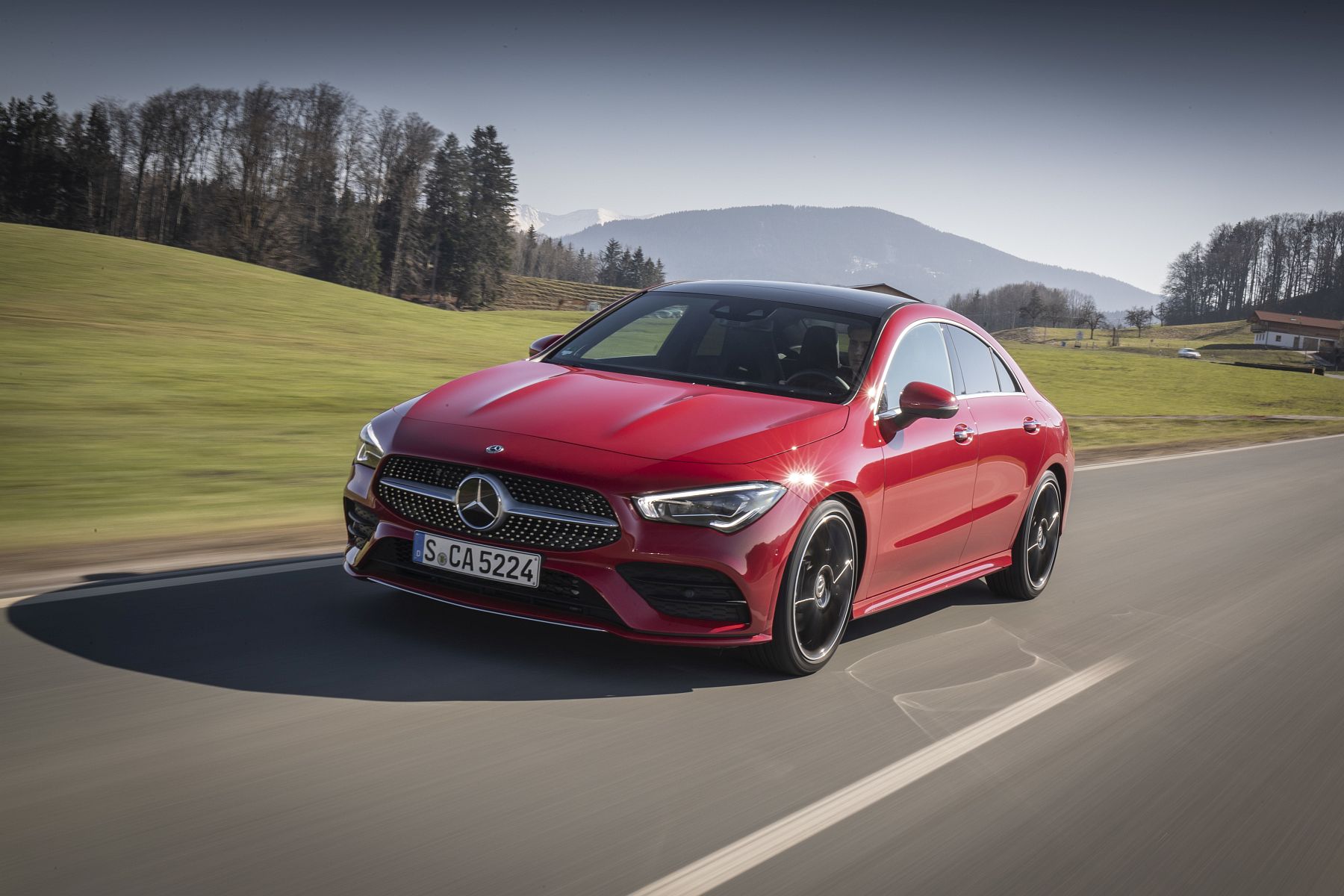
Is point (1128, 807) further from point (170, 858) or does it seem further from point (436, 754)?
point (170, 858)

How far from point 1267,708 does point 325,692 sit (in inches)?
157

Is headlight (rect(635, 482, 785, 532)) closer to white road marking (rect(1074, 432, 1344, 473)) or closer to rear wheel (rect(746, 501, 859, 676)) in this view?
rear wheel (rect(746, 501, 859, 676))

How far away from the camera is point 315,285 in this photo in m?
51.6

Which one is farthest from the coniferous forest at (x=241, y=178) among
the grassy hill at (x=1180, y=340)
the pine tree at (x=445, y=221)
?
the grassy hill at (x=1180, y=340)

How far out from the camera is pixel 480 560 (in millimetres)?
4730

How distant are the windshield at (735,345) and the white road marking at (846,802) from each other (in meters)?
1.53

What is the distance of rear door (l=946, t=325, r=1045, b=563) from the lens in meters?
6.61

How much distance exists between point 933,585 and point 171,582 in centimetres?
363

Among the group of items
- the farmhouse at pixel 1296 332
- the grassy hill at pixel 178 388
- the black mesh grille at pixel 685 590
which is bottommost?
the grassy hill at pixel 178 388

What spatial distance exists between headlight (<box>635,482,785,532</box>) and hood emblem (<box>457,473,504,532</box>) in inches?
20.4

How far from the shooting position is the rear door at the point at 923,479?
568 cm

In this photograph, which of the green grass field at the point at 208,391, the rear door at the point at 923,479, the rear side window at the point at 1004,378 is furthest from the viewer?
the green grass field at the point at 208,391

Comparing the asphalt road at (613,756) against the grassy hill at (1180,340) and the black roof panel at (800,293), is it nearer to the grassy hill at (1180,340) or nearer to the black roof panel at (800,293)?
the black roof panel at (800,293)

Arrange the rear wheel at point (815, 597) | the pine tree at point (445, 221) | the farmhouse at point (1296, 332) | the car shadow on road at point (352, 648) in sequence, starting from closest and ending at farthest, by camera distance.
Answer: the car shadow on road at point (352, 648), the rear wheel at point (815, 597), the pine tree at point (445, 221), the farmhouse at point (1296, 332)
